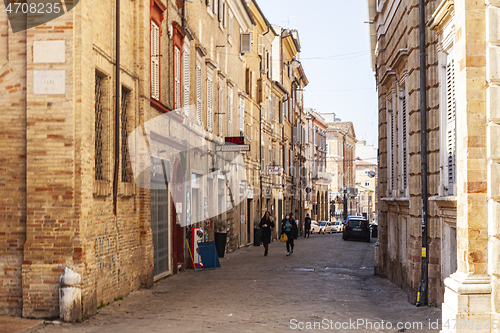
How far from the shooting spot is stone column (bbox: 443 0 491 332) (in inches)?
313

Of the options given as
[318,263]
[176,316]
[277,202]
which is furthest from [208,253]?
[277,202]

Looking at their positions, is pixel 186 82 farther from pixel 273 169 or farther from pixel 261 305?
pixel 273 169

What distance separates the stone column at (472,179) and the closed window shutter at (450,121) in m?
2.60

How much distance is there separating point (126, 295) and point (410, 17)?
8126mm

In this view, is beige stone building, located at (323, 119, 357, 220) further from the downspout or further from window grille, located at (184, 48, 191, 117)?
the downspout

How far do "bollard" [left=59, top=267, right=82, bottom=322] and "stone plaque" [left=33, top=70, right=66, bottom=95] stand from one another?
2.96 meters

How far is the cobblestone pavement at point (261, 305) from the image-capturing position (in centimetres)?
999

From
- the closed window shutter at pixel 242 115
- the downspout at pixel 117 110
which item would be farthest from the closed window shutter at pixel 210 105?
the downspout at pixel 117 110

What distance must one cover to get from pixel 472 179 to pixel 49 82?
266 inches

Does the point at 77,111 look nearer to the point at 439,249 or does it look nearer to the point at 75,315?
the point at 75,315

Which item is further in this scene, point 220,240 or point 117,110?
point 220,240

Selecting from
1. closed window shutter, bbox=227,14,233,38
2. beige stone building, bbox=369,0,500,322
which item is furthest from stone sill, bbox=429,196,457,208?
closed window shutter, bbox=227,14,233,38

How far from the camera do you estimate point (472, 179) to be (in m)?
8.15

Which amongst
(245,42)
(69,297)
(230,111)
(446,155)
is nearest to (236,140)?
(230,111)
